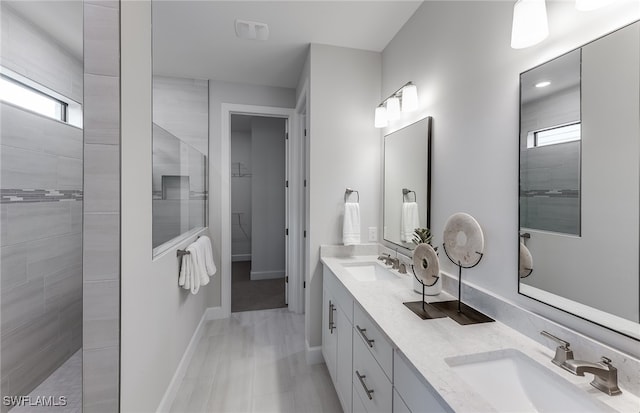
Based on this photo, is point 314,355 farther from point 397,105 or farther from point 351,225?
point 397,105

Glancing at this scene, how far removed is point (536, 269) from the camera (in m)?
0.99

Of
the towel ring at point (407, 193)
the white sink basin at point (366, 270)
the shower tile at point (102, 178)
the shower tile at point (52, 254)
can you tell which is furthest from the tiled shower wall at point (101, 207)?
the towel ring at point (407, 193)

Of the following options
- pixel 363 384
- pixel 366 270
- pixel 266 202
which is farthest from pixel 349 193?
pixel 266 202

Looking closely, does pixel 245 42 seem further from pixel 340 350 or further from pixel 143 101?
pixel 340 350

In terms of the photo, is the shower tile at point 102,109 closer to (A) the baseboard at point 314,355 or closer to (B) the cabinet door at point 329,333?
(B) the cabinet door at point 329,333

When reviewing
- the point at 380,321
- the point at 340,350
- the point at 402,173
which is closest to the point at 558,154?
the point at 380,321

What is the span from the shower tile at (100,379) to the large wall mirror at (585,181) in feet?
5.64

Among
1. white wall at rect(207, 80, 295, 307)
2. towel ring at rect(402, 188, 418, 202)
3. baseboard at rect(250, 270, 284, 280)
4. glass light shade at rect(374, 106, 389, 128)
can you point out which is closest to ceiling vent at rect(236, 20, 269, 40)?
white wall at rect(207, 80, 295, 307)

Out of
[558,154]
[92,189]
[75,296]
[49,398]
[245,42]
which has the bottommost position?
[49,398]

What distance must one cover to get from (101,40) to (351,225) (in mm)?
1801

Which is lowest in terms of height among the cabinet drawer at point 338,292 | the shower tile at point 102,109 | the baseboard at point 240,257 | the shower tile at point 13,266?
the baseboard at point 240,257

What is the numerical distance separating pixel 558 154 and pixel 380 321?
35.5 inches

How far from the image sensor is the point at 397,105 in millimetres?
1954

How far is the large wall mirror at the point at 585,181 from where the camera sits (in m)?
0.72
